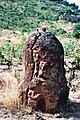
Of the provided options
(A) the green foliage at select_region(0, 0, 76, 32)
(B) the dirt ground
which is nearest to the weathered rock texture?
(B) the dirt ground

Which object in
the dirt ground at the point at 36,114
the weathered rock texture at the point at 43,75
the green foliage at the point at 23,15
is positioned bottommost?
the green foliage at the point at 23,15

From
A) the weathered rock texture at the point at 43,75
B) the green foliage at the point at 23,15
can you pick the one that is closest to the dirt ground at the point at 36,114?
the weathered rock texture at the point at 43,75

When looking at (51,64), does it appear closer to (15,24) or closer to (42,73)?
(42,73)

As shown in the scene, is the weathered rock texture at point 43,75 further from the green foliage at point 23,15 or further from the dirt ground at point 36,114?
the green foliage at point 23,15

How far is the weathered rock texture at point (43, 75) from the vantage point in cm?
926

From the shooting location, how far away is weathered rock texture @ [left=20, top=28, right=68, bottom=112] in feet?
30.4

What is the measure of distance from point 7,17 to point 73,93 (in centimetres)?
3296

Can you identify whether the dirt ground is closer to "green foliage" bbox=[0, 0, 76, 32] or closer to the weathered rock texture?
the weathered rock texture

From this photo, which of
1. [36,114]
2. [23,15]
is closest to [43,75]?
[36,114]

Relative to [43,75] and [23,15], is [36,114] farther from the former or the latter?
[23,15]

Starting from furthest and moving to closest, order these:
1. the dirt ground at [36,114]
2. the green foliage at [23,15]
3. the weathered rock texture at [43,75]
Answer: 1. the green foliage at [23,15]
2. the weathered rock texture at [43,75]
3. the dirt ground at [36,114]

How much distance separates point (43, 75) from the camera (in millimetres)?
9281

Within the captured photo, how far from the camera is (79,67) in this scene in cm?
1623

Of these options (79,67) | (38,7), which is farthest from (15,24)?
(79,67)
